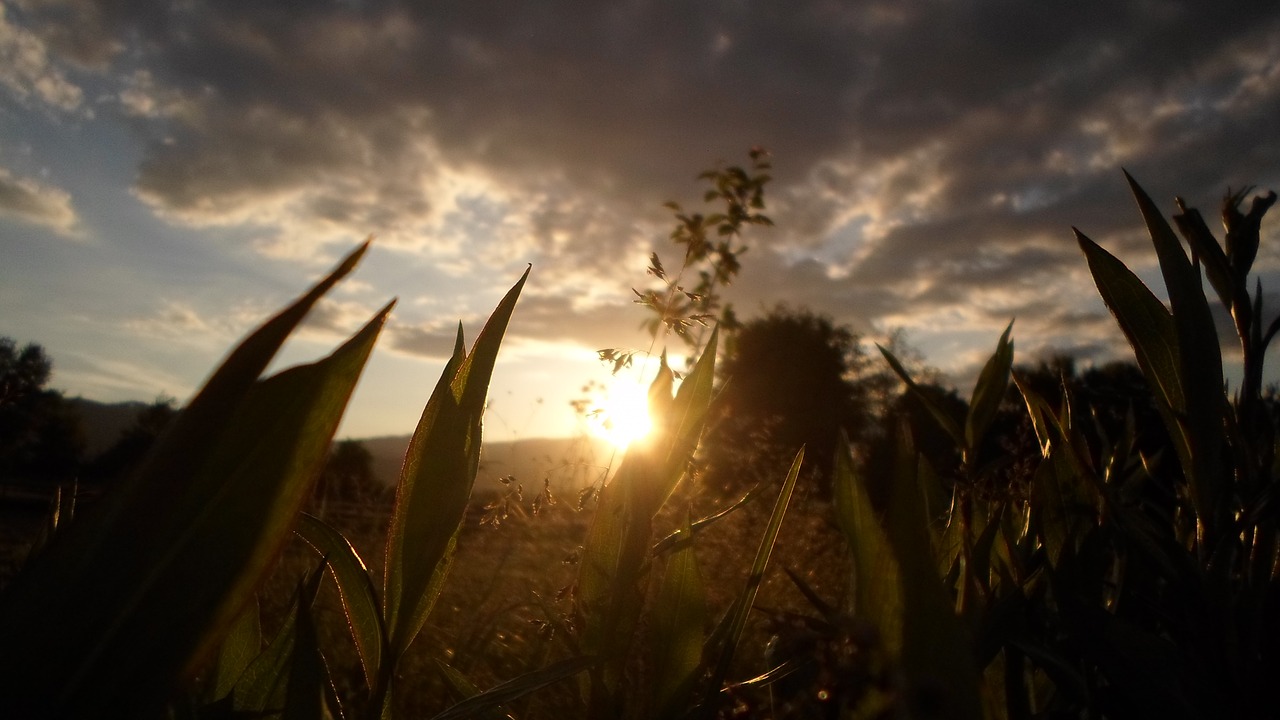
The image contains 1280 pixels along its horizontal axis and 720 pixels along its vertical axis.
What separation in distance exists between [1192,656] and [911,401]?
6110mm

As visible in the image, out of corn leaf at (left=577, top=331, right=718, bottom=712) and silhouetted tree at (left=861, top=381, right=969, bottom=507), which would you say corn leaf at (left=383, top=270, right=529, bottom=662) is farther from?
silhouetted tree at (left=861, top=381, right=969, bottom=507)

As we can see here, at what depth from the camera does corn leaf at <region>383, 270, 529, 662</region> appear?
691mm

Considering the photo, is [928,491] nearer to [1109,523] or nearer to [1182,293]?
[1109,523]

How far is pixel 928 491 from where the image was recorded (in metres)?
1.06

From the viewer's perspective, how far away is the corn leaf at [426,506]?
69 cm

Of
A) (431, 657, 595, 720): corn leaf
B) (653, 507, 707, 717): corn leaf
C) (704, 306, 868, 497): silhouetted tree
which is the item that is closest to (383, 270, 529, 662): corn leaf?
(431, 657, 595, 720): corn leaf

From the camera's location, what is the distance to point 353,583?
28.2 inches

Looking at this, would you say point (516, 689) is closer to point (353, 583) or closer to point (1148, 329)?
point (353, 583)

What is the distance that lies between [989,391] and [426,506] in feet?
2.11

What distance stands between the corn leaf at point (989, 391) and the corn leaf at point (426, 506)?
53 cm

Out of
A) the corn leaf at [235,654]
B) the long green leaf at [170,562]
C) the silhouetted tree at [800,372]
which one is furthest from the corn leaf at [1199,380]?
the silhouetted tree at [800,372]

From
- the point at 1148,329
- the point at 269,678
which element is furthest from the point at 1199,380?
the point at 269,678

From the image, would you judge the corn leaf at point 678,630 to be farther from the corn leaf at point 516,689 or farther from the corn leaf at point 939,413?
the corn leaf at point 939,413

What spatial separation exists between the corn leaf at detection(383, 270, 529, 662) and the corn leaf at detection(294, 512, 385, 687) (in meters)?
0.03
